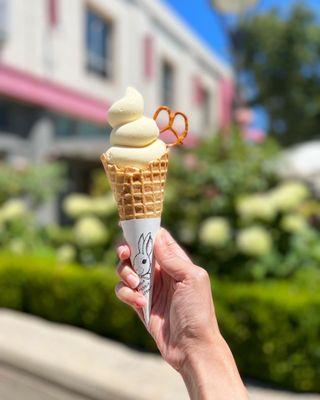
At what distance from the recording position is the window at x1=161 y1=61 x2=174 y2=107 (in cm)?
2222

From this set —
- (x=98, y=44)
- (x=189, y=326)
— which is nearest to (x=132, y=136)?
(x=189, y=326)

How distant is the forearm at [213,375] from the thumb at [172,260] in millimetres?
239

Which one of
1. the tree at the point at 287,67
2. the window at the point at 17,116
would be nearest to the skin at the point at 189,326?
the window at the point at 17,116

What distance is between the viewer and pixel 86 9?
54.2 feet

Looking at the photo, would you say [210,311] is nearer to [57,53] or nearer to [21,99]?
[21,99]

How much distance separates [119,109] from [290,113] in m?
26.1

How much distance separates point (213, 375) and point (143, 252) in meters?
0.48

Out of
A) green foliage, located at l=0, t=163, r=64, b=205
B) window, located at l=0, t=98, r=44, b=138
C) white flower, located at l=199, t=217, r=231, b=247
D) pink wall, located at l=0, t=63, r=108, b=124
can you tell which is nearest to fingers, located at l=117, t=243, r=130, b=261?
white flower, located at l=199, t=217, r=231, b=247

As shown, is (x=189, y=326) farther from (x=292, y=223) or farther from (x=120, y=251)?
(x=292, y=223)

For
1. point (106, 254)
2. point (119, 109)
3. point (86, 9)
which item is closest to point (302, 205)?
point (106, 254)

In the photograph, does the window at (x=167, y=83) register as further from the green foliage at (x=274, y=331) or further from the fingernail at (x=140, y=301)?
the fingernail at (x=140, y=301)

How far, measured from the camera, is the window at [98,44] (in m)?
16.9

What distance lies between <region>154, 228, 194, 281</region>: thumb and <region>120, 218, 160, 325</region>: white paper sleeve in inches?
2.1

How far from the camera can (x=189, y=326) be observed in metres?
1.73
